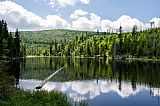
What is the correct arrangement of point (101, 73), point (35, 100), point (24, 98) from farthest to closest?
point (101, 73), point (24, 98), point (35, 100)

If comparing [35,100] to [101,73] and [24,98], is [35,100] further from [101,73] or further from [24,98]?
[101,73]

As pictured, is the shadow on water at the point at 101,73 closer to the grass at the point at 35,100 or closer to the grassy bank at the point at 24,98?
the grass at the point at 35,100

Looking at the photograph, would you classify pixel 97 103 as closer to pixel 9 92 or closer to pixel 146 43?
pixel 9 92

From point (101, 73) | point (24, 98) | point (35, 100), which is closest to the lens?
point (35, 100)

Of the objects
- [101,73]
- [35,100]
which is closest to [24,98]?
[35,100]

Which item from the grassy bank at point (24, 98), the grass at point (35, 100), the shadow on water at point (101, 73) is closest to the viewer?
the grass at point (35, 100)

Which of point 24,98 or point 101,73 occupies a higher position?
point 24,98

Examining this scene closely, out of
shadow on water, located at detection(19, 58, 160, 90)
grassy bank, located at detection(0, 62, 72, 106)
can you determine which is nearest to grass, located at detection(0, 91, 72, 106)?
grassy bank, located at detection(0, 62, 72, 106)

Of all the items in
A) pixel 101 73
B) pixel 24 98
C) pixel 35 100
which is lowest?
pixel 101 73

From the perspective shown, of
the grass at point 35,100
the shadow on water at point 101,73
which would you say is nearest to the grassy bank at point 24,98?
the grass at point 35,100

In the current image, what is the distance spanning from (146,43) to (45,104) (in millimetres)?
138351

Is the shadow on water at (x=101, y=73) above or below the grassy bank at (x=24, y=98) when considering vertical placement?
below

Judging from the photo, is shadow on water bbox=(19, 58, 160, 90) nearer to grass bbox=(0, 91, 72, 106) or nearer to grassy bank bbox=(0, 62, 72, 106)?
grass bbox=(0, 91, 72, 106)

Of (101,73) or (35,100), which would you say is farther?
(101,73)
